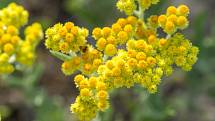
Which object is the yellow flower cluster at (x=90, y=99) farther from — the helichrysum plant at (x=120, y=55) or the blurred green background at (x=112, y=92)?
the blurred green background at (x=112, y=92)

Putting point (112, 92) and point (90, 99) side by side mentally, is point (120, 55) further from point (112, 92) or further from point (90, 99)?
point (112, 92)

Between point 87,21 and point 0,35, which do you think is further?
point 87,21

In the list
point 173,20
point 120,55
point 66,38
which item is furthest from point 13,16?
point 173,20

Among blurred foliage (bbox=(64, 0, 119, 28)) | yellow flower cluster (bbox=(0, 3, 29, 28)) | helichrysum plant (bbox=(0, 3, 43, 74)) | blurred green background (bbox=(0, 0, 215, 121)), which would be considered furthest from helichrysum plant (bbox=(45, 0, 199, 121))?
blurred foliage (bbox=(64, 0, 119, 28))

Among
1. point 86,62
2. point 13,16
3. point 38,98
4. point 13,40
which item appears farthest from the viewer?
point 38,98

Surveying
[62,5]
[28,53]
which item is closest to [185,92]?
[62,5]

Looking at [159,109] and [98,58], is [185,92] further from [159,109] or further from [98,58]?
[98,58]

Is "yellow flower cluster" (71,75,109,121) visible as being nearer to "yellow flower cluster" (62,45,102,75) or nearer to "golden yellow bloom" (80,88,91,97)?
"golden yellow bloom" (80,88,91,97)
